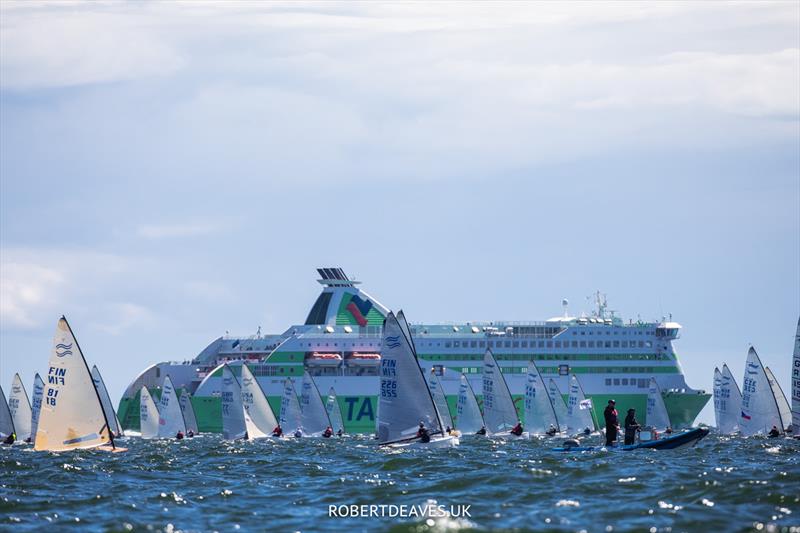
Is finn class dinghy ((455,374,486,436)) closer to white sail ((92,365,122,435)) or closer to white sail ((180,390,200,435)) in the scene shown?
white sail ((92,365,122,435))

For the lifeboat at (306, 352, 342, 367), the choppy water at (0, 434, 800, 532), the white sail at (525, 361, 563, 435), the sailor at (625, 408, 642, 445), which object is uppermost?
the lifeboat at (306, 352, 342, 367)

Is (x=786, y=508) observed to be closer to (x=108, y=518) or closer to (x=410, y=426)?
(x=108, y=518)

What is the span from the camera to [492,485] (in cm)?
2706

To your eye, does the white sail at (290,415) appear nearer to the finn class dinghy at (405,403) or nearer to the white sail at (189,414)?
Answer: the white sail at (189,414)

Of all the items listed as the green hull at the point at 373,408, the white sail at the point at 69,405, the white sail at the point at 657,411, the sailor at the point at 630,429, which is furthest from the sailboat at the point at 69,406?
the green hull at the point at 373,408

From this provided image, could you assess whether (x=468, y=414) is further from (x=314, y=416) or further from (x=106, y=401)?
(x=106, y=401)

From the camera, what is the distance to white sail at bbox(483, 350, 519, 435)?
6794 centimetres

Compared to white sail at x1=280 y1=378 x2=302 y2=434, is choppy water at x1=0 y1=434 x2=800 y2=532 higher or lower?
lower

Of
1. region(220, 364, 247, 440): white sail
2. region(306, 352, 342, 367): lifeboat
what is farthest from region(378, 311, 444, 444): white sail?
region(306, 352, 342, 367): lifeboat

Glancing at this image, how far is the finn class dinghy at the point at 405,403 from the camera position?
134 feet

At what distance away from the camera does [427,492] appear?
84.9 ft

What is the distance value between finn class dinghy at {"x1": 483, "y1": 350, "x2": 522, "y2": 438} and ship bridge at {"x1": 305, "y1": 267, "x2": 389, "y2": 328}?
42.3 m

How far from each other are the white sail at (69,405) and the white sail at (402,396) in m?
9.31

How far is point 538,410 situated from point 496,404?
3595 millimetres
